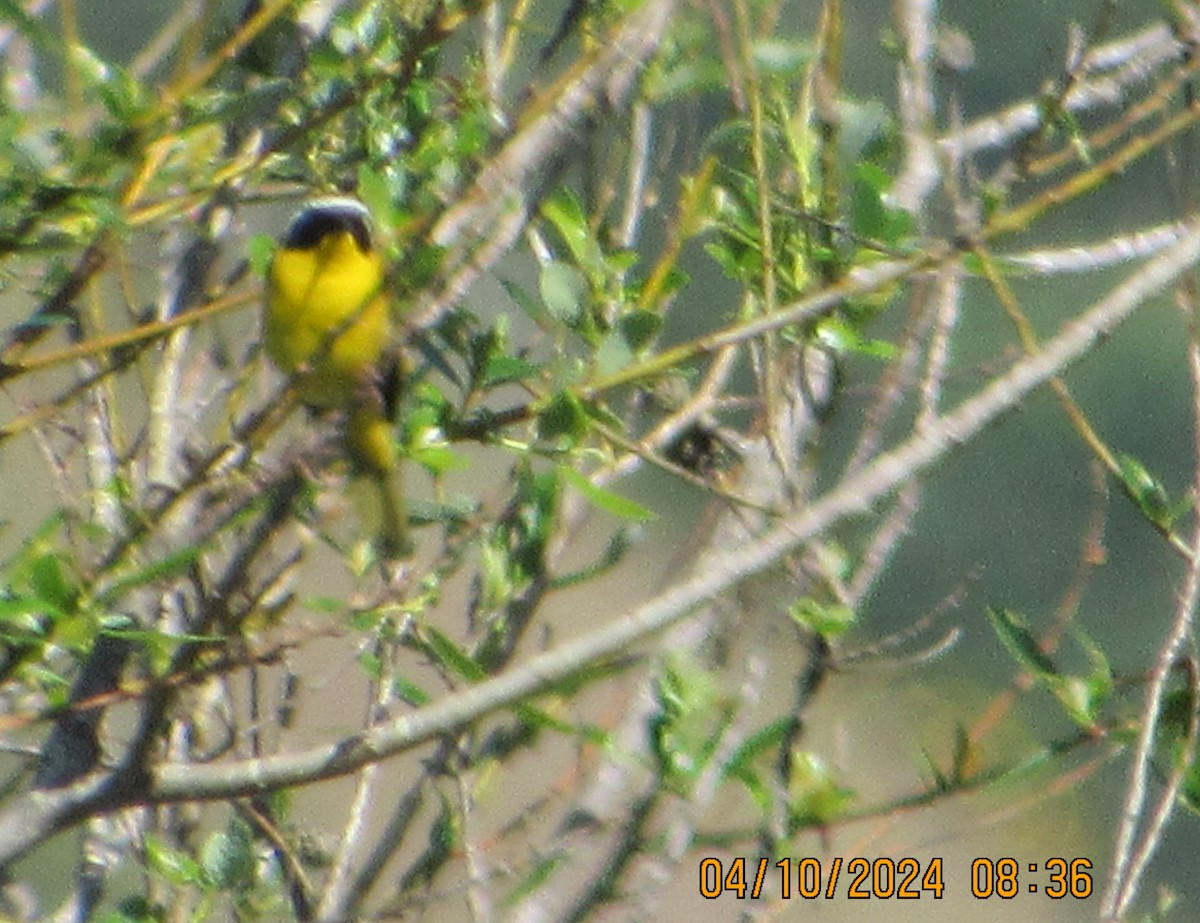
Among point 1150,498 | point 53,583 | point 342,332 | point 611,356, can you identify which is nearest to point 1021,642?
point 1150,498

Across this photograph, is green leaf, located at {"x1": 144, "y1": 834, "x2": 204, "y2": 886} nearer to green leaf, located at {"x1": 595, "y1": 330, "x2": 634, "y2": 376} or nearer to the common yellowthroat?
the common yellowthroat

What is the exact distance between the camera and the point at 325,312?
210cm

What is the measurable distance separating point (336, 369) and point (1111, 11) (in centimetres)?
84

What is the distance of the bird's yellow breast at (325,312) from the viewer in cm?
173

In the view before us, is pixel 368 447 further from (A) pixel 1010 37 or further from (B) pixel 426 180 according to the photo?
(A) pixel 1010 37

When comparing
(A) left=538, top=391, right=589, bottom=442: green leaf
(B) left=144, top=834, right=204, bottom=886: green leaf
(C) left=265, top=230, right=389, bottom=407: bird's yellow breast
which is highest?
(C) left=265, top=230, right=389, bottom=407: bird's yellow breast

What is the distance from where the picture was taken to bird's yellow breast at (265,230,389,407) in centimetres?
173

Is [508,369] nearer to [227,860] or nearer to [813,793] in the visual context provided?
[813,793]

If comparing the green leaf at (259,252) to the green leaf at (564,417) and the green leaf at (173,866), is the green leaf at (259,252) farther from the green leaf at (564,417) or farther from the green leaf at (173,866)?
the green leaf at (173,866)

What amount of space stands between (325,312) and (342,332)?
1027mm

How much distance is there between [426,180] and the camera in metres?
Result: 1.55

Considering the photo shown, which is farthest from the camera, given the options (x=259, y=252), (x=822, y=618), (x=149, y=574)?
(x=259, y=252)

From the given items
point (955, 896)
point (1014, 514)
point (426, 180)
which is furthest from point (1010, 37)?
point (426, 180)

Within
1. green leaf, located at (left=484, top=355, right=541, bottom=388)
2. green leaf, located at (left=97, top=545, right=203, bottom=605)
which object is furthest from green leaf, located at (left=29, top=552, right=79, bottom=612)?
green leaf, located at (left=484, top=355, right=541, bottom=388)
